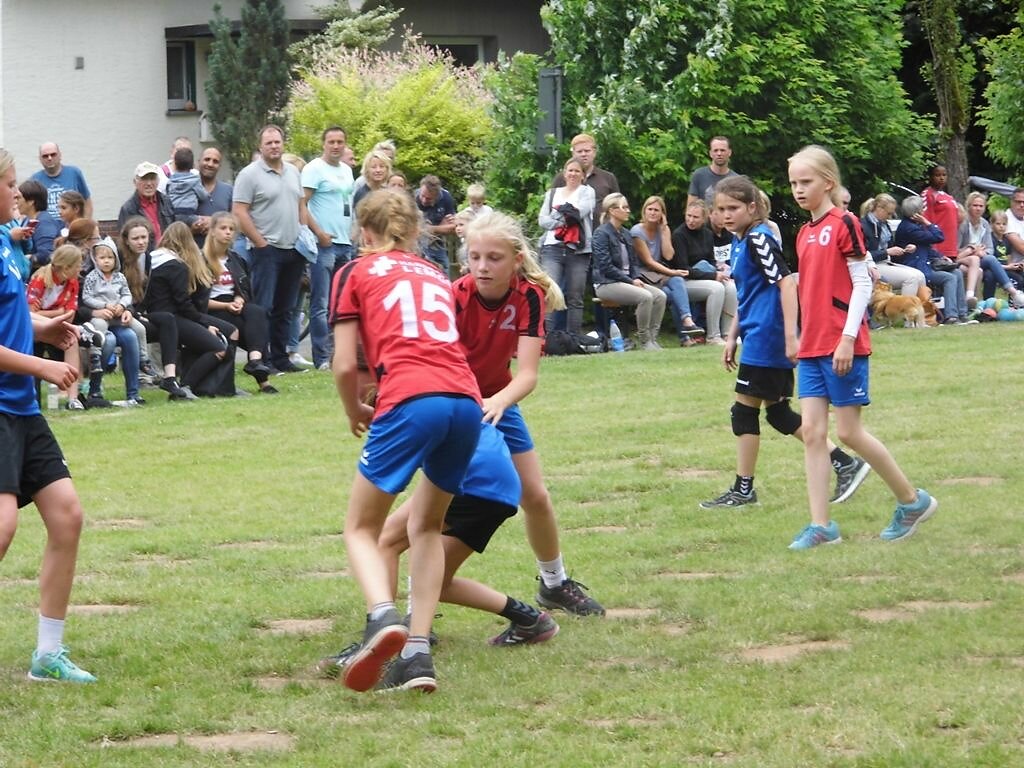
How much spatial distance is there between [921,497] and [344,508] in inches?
130

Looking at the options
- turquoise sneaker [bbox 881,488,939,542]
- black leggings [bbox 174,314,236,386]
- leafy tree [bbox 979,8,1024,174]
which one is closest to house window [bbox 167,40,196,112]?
leafy tree [bbox 979,8,1024,174]

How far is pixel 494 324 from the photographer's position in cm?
653

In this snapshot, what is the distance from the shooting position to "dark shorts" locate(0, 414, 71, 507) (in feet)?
19.3

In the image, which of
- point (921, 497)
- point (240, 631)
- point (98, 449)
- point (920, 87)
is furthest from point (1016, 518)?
point (920, 87)

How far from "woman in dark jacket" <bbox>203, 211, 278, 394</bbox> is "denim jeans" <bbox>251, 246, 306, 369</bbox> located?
0.33 meters

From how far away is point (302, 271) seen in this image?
53.7 ft

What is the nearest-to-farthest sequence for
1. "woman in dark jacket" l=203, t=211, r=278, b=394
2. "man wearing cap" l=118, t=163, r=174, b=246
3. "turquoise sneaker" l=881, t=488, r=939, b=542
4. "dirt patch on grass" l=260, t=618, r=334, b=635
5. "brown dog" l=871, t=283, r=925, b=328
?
"dirt patch on grass" l=260, t=618, r=334, b=635, "turquoise sneaker" l=881, t=488, r=939, b=542, "woman in dark jacket" l=203, t=211, r=278, b=394, "man wearing cap" l=118, t=163, r=174, b=246, "brown dog" l=871, t=283, r=925, b=328

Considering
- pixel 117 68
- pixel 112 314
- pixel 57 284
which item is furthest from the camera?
pixel 117 68

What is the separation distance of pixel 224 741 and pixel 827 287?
4.23 m

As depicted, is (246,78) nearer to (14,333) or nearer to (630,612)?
(630,612)

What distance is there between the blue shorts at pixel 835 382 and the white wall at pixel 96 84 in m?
26.9

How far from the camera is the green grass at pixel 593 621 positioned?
5.12m

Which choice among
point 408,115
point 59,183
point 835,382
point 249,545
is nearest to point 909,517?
point 835,382

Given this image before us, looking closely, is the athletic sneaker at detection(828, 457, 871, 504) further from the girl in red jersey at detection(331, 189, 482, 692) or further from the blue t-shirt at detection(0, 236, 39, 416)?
the blue t-shirt at detection(0, 236, 39, 416)
